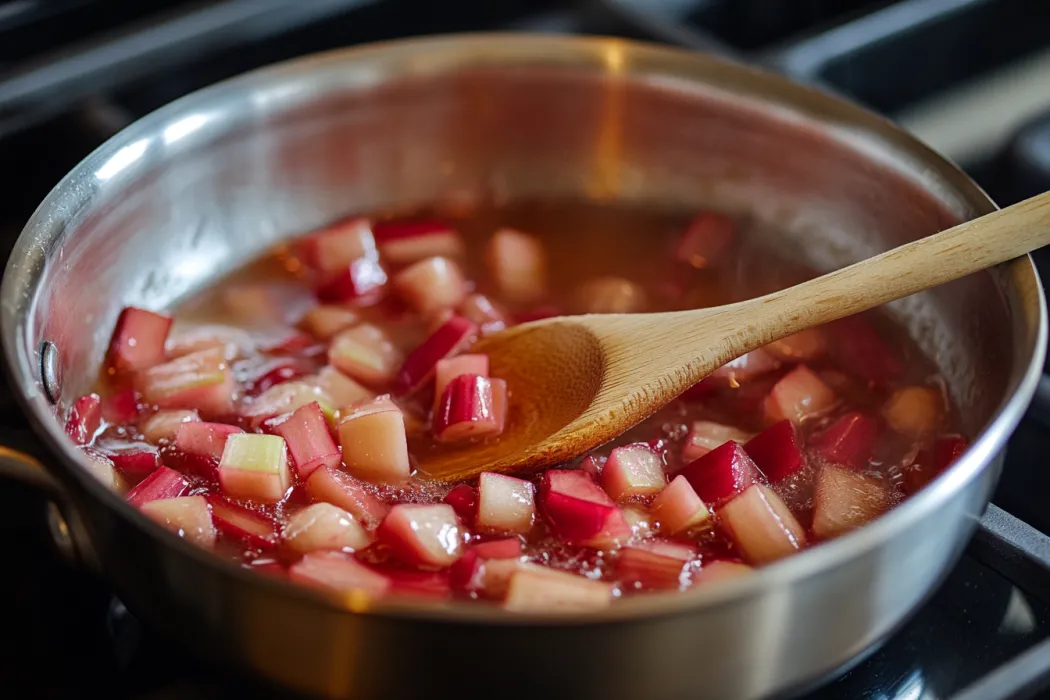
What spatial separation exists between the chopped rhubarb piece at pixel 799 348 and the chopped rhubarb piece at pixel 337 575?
1.84 feet

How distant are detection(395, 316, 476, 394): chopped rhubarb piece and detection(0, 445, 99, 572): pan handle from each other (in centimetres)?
41

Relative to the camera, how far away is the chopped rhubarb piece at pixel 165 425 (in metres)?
1.18

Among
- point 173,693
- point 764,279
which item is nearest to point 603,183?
point 764,279

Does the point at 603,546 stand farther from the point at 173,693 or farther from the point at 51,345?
the point at 51,345

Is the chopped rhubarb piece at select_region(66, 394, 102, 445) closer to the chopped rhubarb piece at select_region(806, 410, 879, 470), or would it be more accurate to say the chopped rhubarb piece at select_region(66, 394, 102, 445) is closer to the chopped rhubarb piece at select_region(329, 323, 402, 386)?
the chopped rhubarb piece at select_region(329, 323, 402, 386)

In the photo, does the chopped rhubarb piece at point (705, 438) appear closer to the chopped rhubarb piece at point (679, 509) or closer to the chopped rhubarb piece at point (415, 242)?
the chopped rhubarb piece at point (679, 509)

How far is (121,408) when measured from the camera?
1221mm

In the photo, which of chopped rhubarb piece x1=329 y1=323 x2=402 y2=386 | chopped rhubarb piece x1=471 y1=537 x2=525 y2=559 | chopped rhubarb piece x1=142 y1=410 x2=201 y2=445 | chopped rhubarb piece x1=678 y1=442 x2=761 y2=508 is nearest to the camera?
chopped rhubarb piece x1=471 y1=537 x2=525 y2=559

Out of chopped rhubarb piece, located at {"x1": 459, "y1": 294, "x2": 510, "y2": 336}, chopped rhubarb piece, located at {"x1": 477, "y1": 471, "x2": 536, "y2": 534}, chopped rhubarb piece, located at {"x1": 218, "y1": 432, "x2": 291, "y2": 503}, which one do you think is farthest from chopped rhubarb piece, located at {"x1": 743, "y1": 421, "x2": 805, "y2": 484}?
chopped rhubarb piece, located at {"x1": 218, "y1": 432, "x2": 291, "y2": 503}

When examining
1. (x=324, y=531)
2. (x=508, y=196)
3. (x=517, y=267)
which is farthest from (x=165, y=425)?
(x=508, y=196)

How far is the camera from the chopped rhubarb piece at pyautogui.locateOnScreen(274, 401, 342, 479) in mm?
1119

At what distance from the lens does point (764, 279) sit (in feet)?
4.73

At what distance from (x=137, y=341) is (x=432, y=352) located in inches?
12.5

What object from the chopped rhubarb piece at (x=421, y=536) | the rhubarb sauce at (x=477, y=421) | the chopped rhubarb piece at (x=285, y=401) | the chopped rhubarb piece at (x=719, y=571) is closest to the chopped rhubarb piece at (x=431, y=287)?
the rhubarb sauce at (x=477, y=421)
